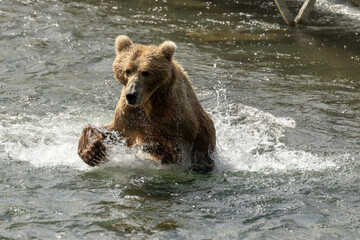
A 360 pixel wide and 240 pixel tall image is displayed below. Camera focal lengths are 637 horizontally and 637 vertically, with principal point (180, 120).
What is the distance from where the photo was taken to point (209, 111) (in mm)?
8852

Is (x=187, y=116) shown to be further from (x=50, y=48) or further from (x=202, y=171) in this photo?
(x=50, y=48)

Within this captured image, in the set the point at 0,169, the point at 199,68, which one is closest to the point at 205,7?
the point at 199,68

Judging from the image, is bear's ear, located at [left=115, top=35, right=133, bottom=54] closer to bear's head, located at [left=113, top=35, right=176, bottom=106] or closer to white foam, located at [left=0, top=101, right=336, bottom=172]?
bear's head, located at [left=113, top=35, right=176, bottom=106]

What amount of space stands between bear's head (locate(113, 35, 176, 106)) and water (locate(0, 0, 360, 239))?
0.80 metres

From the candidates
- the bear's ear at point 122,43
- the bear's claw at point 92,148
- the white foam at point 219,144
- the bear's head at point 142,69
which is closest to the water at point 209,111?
the white foam at point 219,144

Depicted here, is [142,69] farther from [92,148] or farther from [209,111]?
[209,111]

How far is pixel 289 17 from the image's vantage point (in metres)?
13.6

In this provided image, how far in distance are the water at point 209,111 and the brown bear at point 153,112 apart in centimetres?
18

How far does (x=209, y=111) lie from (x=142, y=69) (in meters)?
3.09

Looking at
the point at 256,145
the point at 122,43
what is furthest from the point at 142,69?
the point at 256,145

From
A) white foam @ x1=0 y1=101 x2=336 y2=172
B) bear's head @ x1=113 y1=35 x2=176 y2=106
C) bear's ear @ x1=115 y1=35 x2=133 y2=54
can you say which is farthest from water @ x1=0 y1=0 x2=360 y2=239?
bear's ear @ x1=115 y1=35 x2=133 y2=54

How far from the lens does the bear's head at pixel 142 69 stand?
19.0ft

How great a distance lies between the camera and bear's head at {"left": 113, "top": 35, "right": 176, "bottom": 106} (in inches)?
228

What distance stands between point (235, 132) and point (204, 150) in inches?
58.4
